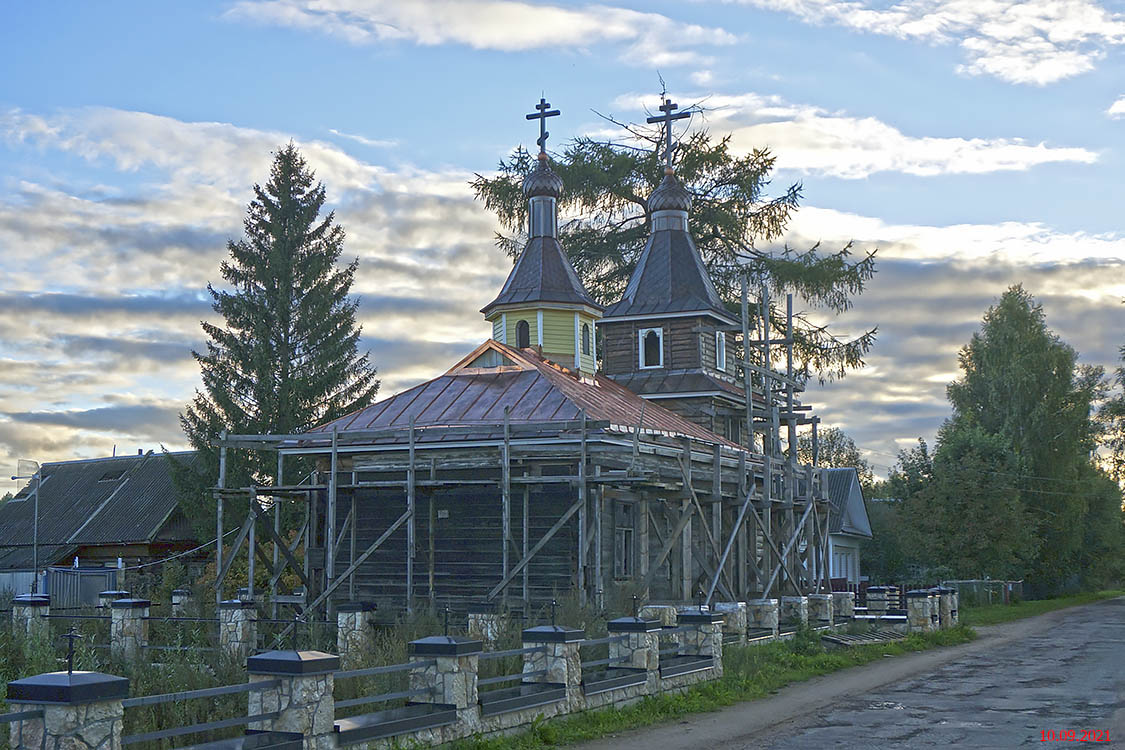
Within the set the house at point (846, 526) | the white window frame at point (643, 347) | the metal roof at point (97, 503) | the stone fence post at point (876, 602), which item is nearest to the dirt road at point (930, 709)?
the stone fence post at point (876, 602)

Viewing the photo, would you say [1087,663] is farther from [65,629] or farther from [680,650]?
[65,629]

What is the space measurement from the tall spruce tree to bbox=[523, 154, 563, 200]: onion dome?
9.07m

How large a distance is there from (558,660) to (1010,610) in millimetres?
31421

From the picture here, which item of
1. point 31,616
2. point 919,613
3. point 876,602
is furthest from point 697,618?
point 876,602

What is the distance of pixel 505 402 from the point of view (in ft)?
81.5

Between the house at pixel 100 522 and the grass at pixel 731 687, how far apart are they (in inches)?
918

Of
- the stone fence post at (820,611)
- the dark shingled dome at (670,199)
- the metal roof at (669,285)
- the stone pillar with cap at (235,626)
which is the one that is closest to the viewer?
the stone pillar with cap at (235,626)

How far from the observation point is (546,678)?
13.2 m

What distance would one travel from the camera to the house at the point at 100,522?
123ft

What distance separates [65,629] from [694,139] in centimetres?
3272

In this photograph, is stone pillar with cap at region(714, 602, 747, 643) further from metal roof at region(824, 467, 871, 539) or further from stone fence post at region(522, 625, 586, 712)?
metal roof at region(824, 467, 871, 539)

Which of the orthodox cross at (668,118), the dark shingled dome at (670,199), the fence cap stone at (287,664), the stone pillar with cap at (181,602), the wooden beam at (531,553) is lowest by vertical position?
the stone pillar with cap at (181,602)

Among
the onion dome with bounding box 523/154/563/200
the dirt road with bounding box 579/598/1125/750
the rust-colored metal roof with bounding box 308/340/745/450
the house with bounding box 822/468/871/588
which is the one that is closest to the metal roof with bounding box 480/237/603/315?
the onion dome with bounding box 523/154/563/200

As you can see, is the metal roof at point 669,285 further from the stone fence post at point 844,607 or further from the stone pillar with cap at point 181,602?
the stone pillar with cap at point 181,602
